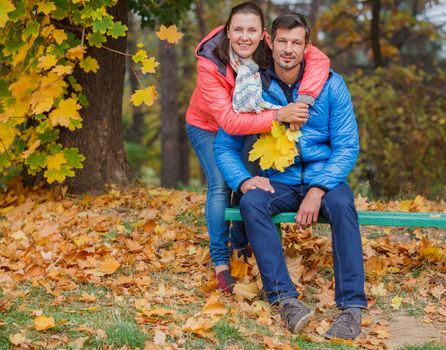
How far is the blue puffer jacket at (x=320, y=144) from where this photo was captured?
13.9 feet

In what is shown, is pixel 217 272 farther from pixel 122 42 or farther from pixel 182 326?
pixel 122 42

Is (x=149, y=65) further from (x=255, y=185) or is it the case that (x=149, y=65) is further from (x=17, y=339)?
(x=17, y=339)

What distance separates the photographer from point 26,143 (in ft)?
20.8

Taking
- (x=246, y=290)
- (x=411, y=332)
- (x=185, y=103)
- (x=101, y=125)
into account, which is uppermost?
(x=185, y=103)

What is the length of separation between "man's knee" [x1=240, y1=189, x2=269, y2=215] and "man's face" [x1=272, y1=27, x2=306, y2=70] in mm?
821

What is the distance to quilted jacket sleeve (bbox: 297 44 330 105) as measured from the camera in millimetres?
4215

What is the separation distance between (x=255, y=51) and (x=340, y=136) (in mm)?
779

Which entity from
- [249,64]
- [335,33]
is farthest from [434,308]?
[335,33]

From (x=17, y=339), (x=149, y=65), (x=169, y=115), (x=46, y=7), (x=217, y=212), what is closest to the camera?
(x=17, y=339)

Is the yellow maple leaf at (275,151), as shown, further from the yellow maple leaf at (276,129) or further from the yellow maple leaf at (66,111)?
the yellow maple leaf at (66,111)

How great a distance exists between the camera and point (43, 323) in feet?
12.0

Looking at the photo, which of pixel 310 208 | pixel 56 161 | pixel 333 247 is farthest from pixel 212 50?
pixel 56 161

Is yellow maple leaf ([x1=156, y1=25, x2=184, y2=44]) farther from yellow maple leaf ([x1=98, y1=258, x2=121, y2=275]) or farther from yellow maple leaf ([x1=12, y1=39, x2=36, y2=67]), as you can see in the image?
yellow maple leaf ([x1=98, y1=258, x2=121, y2=275])

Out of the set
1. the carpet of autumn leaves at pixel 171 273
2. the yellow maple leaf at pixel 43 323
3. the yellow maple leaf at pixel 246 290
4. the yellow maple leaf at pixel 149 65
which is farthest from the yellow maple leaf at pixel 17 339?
the yellow maple leaf at pixel 149 65
